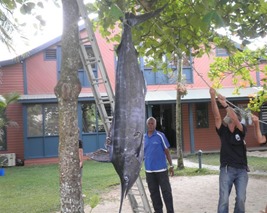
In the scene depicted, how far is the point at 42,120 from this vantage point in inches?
714

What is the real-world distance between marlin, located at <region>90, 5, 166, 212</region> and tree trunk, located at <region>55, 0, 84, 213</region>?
749mm

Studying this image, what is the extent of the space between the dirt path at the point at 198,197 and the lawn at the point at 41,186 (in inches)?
21.0

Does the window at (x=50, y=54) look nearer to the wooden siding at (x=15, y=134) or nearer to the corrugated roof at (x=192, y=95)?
the wooden siding at (x=15, y=134)

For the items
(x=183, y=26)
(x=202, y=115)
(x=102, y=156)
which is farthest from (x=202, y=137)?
(x=102, y=156)

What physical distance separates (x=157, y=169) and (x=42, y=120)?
13028 millimetres

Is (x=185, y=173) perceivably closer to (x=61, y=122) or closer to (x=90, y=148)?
(x=90, y=148)

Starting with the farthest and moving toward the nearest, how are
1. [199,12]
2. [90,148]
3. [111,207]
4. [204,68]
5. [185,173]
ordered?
[204,68], [90,148], [185,173], [111,207], [199,12]

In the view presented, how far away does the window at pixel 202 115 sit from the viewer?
66.8 ft

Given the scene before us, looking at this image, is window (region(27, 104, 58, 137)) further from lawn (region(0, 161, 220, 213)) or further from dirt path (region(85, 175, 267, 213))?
dirt path (region(85, 175, 267, 213))

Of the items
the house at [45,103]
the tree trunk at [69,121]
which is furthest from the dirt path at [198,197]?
the house at [45,103]

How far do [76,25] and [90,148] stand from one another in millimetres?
15171

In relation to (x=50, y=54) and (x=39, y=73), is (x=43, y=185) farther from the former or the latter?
(x=50, y=54)

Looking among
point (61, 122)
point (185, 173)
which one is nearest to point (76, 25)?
point (61, 122)

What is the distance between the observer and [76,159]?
328cm
